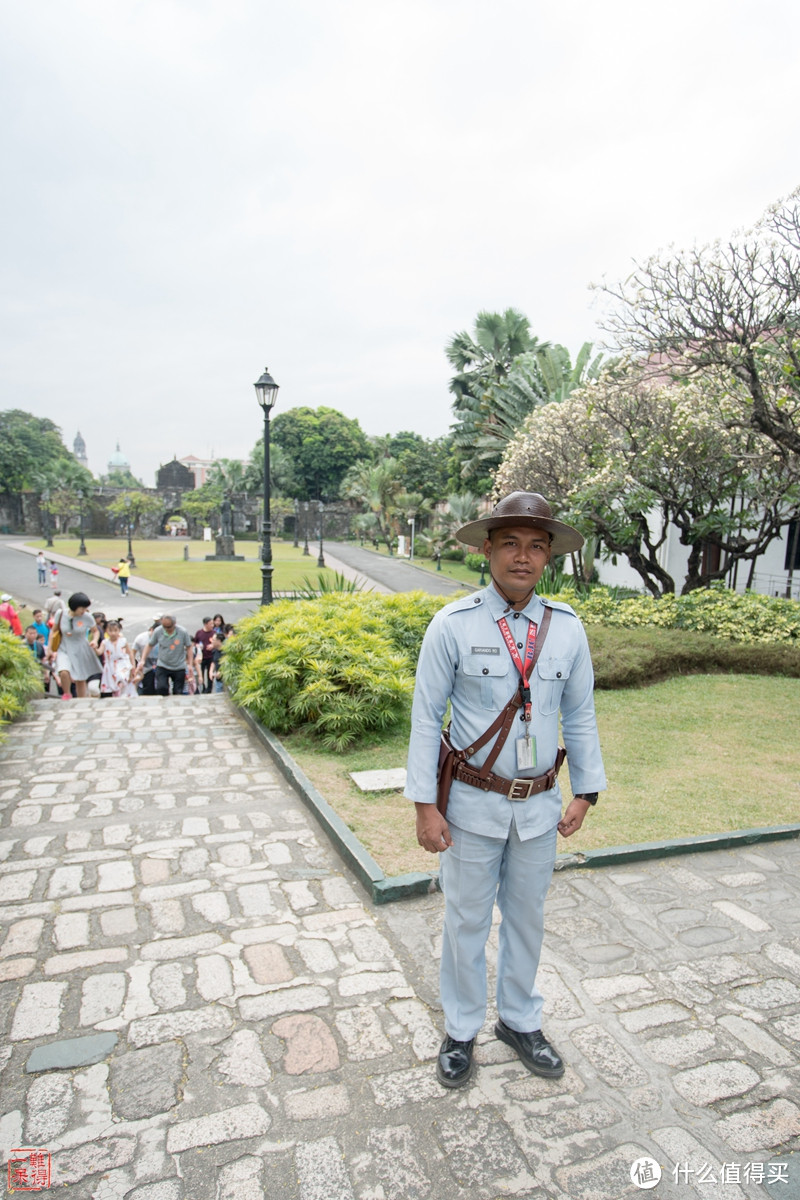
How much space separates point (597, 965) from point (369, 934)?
3.59 ft

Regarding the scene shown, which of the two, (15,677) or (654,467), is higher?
(654,467)

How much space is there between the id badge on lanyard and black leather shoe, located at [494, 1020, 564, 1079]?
1074mm

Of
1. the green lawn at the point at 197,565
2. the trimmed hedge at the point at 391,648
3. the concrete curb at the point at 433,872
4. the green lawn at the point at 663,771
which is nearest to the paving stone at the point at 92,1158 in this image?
the concrete curb at the point at 433,872

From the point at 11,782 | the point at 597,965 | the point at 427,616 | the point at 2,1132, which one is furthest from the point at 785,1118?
the point at 427,616

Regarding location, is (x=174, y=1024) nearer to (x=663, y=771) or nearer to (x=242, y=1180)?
(x=242, y=1180)

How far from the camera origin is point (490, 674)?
8.21ft

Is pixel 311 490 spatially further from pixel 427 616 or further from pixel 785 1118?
pixel 785 1118

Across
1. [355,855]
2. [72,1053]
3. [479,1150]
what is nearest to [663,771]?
[355,855]

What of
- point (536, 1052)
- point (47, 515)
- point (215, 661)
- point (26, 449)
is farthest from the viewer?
point (26, 449)

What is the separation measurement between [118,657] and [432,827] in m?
8.43

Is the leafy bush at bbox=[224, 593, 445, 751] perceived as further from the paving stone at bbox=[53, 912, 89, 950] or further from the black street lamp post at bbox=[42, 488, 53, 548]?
the black street lamp post at bbox=[42, 488, 53, 548]

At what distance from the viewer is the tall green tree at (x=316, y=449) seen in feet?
227

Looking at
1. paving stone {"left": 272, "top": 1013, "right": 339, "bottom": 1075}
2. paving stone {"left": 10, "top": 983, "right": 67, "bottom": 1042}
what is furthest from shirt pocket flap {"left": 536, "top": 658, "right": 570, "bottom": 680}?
paving stone {"left": 10, "top": 983, "right": 67, "bottom": 1042}

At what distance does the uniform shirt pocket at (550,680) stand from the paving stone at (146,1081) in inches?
74.5
